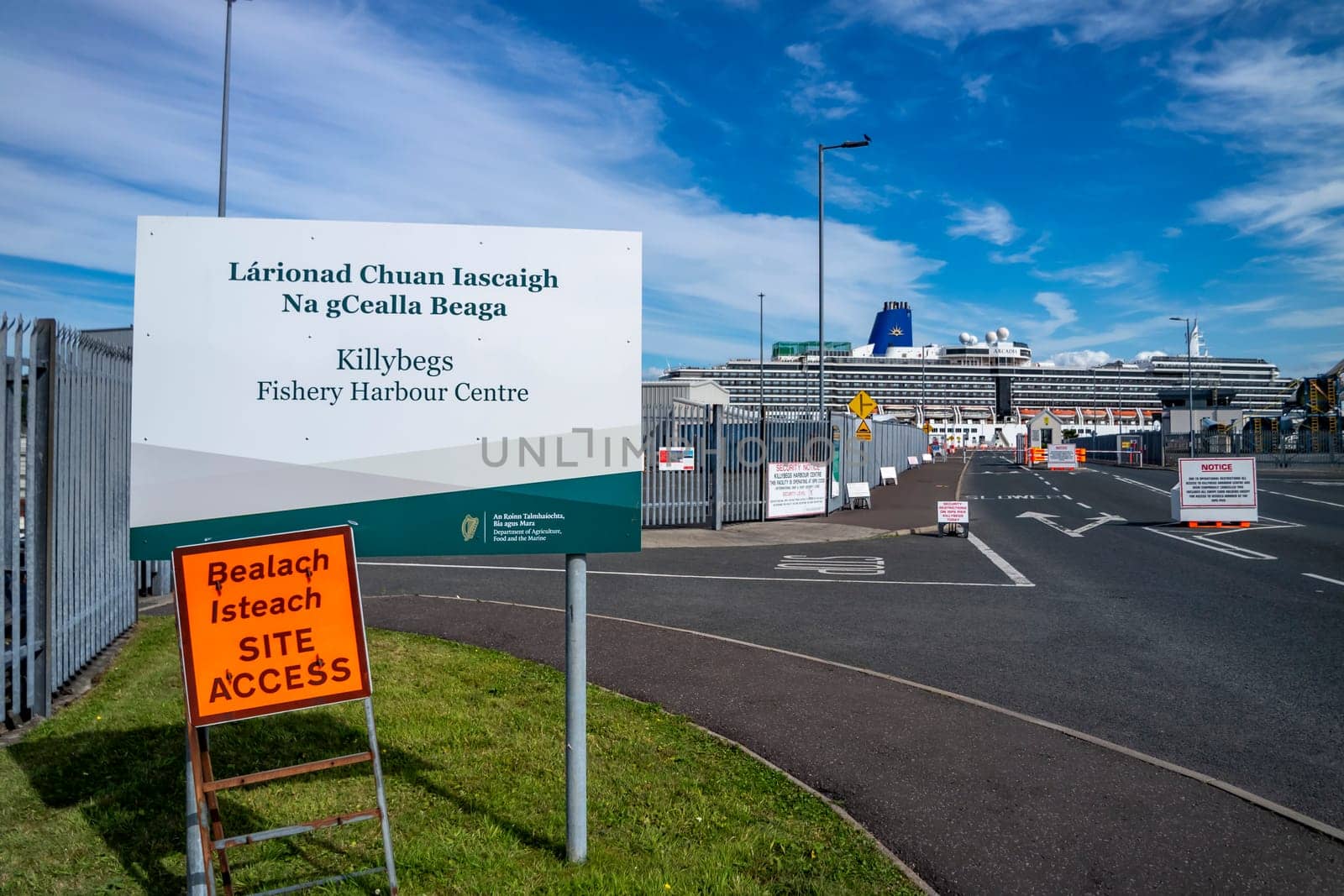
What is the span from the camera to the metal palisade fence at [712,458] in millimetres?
17906

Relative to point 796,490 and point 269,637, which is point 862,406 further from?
point 269,637

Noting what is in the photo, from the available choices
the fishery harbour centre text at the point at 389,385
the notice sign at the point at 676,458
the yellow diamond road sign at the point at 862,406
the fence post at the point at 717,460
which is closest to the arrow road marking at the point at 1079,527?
the yellow diamond road sign at the point at 862,406

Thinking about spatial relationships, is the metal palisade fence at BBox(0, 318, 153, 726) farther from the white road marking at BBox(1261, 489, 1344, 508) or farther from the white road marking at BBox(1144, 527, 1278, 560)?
the white road marking at BBox(1261, 489, 1344, 508)

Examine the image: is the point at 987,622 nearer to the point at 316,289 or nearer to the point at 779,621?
the point at 779,621

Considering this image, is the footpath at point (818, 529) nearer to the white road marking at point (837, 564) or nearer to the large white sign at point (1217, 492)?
the white road marking at point (837, 564)

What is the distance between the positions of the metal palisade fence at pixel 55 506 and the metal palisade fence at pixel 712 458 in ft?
36.2

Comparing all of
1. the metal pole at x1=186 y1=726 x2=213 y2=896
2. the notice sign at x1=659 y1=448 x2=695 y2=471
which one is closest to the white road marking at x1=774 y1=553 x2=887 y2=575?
the notice sign at x1=659 y1=448 x2=695 y2=471

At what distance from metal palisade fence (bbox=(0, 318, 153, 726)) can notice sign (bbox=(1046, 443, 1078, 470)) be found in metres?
47.3

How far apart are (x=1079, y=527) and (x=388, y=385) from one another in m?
17.5

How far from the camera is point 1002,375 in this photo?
102500 millimetres

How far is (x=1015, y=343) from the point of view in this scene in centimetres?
11431

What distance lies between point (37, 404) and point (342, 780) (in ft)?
9.76

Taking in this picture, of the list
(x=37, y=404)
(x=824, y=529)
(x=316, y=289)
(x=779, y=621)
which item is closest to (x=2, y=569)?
(x=37, y=404)

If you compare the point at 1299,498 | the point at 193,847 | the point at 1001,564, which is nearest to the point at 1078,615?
the point at 1001,564
